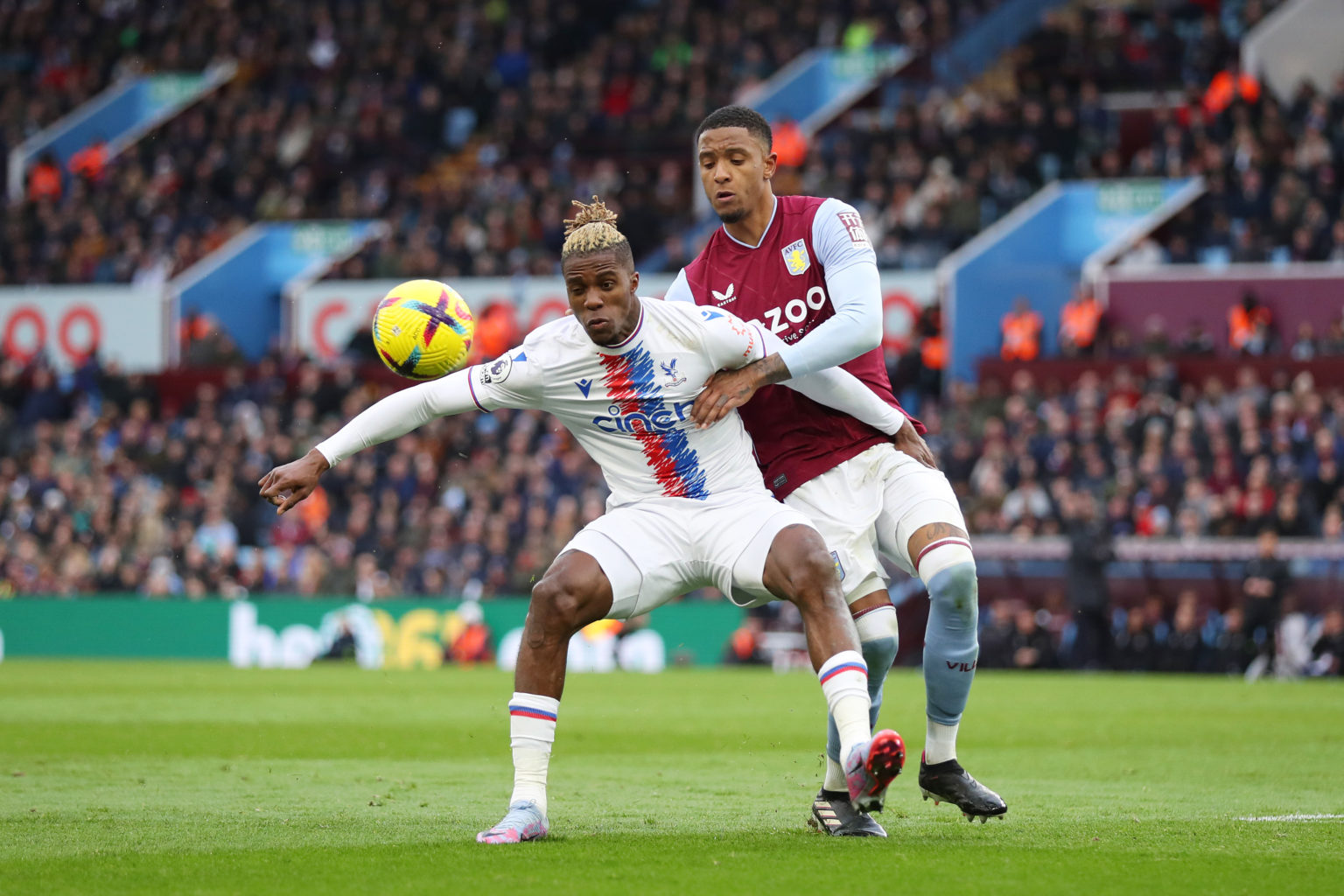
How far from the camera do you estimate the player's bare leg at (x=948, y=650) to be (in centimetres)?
682

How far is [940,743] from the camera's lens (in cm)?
693

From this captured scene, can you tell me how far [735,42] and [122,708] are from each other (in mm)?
22246

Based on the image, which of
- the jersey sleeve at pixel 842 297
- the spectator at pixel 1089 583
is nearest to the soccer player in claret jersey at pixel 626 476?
the jersey sleeve at pixel 842 297

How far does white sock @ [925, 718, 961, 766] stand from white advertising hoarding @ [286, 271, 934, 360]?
17.7m

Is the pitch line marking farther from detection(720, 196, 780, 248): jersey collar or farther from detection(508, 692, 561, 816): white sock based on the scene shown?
detection(720, 196, 780, 248): jersey collar

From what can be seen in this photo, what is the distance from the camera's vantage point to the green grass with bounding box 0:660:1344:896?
217 inches

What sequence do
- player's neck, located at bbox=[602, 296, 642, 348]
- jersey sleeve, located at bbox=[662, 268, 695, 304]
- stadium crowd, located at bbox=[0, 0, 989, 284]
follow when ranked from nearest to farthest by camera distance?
player's neck, located at bbox=[602, 296, 642, 348]
jersey sleeve, located at bbox=[662, 268, 695, 304]
stadium crowd, located at bbox=[0, 0, 989, 284]

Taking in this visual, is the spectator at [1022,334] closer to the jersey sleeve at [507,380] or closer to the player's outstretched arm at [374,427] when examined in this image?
the jersey sleeve at [507,380]

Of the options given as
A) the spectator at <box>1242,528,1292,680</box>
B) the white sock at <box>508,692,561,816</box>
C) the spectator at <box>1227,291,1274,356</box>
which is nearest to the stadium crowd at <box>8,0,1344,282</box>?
the spectator at <box>1227,291,1274,356</box>

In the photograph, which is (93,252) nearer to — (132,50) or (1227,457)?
(132,50)

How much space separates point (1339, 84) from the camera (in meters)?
25.8

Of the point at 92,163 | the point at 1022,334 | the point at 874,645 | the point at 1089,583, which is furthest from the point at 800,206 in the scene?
the point at 92,163

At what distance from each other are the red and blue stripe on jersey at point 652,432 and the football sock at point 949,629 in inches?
37.3

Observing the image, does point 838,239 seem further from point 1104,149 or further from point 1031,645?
point 1104,149
